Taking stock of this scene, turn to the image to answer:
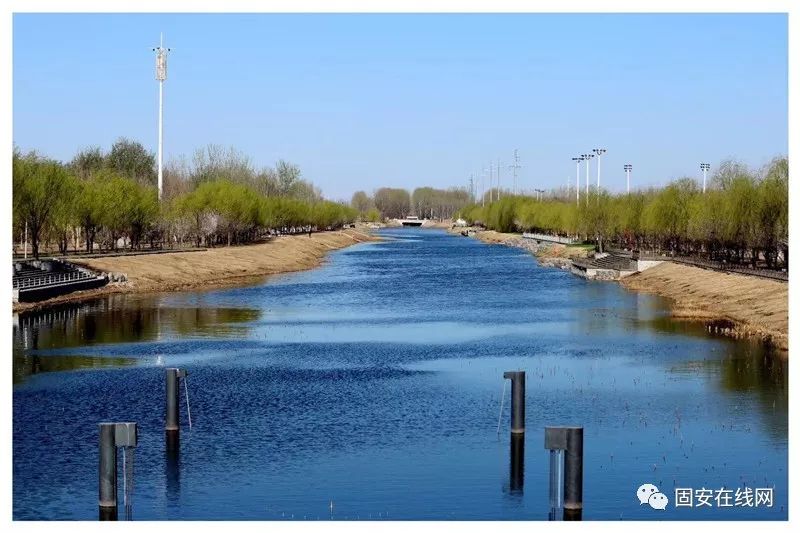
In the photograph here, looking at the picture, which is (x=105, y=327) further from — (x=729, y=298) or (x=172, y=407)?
(x=729, y=298)

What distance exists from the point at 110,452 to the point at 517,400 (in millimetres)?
10039

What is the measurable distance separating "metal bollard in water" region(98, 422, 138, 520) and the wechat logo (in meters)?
9.07

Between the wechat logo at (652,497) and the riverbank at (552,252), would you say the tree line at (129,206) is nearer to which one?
the riverbank at (552,252)

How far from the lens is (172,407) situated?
2592 centimetres

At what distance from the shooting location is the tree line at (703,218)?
236 ft

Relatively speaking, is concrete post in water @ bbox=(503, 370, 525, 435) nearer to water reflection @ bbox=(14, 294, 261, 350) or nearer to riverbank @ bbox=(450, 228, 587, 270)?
water reflection @ bbox=(14, 294, 261, 350)

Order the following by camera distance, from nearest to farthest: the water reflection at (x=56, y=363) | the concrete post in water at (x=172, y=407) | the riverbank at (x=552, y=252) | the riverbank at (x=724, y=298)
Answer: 1. the concrete post in water at (x=172, y=407)
2. the water reflection at (x=56, y=363)
3. the riverbank at (x=724, y=298)
4. the riverbank at (x=552, y=252)

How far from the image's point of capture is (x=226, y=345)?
43.8m

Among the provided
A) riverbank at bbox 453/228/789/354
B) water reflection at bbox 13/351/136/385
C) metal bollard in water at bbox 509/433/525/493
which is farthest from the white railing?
metal bollard in water at bbox 509/433/525/493

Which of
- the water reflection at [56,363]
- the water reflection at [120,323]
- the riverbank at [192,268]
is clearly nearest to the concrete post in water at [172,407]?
the water reflection at [56,363]

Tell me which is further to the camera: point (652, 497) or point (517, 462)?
point (517, 462)

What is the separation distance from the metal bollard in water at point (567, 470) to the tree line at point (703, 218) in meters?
52.9

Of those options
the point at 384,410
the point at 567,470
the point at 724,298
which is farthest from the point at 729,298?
the point at 567,470
